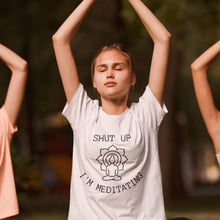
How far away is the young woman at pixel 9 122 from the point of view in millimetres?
6824

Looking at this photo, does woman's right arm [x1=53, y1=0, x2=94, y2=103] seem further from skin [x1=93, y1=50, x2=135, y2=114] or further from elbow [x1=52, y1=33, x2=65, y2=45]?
skin [x1=93, y1=50, x2=135, y2=114]

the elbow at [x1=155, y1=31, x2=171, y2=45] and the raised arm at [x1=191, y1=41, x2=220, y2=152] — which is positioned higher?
the elbow at [x1=155, y1=31, x2=171, y2=45]

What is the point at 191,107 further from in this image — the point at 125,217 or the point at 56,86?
the point at 125,217

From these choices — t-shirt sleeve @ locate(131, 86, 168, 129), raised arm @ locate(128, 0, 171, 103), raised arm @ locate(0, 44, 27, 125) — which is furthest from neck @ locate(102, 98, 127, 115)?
raised arm @ locate(0, 44, 27, 125)

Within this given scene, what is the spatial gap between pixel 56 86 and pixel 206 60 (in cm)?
1778

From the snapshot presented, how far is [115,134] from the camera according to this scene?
6.70 meters

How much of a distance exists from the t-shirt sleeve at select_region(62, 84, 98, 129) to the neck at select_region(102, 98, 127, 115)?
0.41 feet

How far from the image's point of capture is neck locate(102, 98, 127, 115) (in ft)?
22.4

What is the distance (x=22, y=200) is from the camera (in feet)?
52.2

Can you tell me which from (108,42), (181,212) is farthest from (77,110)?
(108,42)

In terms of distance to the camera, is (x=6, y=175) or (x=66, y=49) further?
(x=6, y=175)

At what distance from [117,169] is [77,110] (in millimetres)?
573

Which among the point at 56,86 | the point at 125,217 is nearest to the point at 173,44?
the point at 56,86

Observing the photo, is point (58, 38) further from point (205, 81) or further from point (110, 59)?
point (205, 81)
